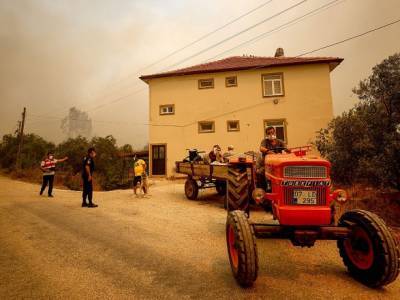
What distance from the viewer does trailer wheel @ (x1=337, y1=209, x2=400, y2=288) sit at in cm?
333

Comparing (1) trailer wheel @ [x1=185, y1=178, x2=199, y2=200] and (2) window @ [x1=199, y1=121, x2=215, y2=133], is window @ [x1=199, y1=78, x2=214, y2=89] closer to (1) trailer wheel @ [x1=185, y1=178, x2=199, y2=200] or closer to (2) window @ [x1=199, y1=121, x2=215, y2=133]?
(2) window @ [x1=199, y1=121, x2=215, y2=133]

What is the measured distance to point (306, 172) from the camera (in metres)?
3.99

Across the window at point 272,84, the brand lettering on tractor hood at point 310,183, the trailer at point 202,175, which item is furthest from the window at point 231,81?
the brand lettering on tractor hood at point 310,183

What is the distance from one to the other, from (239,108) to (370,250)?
53.2ft

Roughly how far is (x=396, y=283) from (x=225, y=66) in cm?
1840

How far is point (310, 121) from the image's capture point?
18094mm

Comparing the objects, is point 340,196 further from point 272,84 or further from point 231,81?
point 231,81

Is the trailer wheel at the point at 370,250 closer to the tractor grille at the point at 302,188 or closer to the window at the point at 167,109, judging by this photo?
the tractor grille at the point at 302,188

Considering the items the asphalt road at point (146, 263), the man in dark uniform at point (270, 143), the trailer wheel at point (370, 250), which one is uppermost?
the man in dark uniform at point (270, 143)

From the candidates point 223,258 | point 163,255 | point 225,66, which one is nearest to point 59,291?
point 163,255

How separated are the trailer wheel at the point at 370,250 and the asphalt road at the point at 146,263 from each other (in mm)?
193

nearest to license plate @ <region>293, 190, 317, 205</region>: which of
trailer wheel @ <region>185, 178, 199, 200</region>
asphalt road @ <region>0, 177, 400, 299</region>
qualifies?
asphalt road @ <region>0, 177, 400, 299</region>

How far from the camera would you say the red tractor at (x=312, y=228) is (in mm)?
3350

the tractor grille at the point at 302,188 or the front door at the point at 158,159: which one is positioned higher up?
the front door at the point at 158,159
